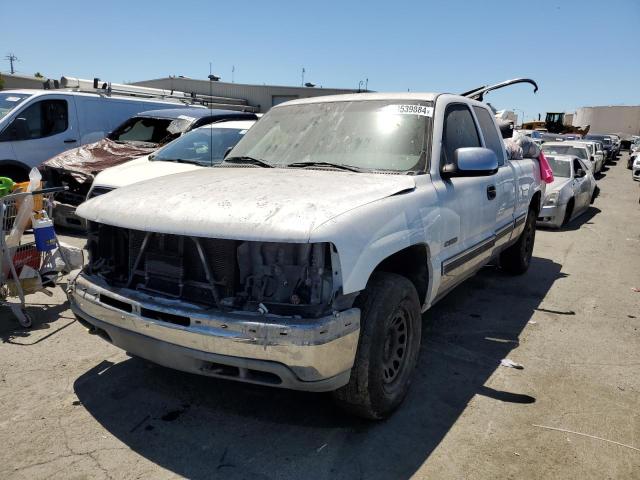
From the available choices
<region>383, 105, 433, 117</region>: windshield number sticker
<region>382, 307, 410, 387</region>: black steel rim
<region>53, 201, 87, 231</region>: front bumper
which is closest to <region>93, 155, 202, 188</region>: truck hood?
<region>53, 201, 87, 231</region>: front bumper

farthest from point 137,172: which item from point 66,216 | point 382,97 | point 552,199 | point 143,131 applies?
point 552,199

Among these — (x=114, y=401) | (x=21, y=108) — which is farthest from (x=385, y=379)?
(x=21, y=108)

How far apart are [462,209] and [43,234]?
3547mm

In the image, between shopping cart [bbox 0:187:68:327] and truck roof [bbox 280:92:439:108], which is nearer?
truck roof [bbox 280:92:439:108]

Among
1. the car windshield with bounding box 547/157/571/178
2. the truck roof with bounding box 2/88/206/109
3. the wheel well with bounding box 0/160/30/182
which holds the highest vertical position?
the truck roof with bounding box 2/88/206/109

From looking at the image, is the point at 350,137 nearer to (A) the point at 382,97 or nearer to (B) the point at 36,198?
(A) the point at 382,97

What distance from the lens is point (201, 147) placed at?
24.9 ft

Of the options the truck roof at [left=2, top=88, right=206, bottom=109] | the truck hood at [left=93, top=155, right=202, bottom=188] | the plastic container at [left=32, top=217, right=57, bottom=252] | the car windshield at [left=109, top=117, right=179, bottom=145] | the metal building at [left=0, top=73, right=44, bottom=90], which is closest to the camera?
the plastic container at [left=32, top=217, right=57, bottom=252]

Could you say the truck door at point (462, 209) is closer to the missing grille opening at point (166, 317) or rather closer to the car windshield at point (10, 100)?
the missing grille opening at point (166, 317)

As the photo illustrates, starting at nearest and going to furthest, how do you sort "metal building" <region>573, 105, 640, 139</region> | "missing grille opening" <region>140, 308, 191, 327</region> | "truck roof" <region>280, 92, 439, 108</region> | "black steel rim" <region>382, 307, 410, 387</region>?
"missing grille opening" <region>140, 308, 191, 327</region>, "black steel rim" <region>382, 307, 410, 387</region>, "truck roof" <region>280, 92, 439, 108</region>, "metal building" <region>573, 105, 640, 139</region>

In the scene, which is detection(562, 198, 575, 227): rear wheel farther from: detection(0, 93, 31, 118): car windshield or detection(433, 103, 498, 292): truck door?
detection(0, 93, 31, 118): car windshield

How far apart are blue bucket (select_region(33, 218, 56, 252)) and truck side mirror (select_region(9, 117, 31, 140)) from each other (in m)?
5.27

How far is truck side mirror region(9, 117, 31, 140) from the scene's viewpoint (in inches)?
345

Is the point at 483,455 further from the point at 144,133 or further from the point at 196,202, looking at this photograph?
the point at 144,133
